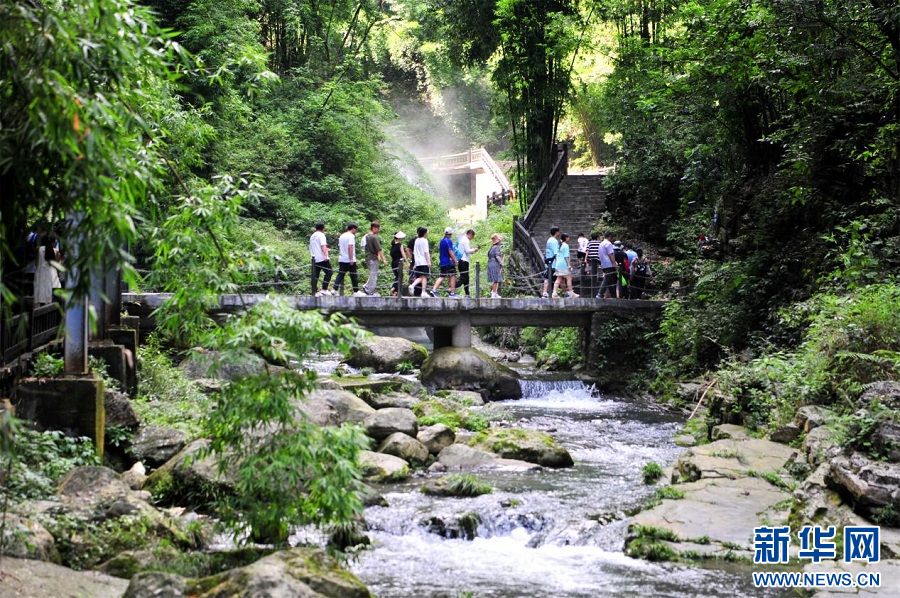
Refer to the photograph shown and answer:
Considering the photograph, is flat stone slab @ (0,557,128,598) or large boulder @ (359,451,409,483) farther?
large boulder @ (359,451,409,483)

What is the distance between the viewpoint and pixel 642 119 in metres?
26.3

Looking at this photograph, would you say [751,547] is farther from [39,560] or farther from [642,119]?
[642,119]

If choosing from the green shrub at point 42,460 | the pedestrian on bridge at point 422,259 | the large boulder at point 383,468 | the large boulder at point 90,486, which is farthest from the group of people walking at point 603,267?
the large boulder at point 90,486

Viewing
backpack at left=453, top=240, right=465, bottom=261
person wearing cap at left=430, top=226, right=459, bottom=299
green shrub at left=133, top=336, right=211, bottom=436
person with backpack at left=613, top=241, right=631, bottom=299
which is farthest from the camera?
person with backpack at left=613, top=241, right=631, bottom=299

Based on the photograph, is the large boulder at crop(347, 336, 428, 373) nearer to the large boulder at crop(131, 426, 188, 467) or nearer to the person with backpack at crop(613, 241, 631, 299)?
the person with backpack at crop(613, 241, 631, 299)

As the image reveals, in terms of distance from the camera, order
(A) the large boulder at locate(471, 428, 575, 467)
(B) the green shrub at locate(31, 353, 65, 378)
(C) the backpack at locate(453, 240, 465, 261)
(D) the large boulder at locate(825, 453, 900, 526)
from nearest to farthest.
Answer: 1. (D) the large boulder at locate(825, 453, 900, 526)
2. (B) the green shrub at locate(31, 353, 65, 378)
3. (A) the large boulder at locate(471, 428, 575, 467)
4. (C) the backpack at locate(453, 240, 465, 261)

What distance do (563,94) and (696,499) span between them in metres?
21.7

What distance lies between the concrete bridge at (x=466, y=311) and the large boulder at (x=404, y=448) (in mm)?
6900

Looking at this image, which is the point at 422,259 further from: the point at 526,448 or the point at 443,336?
the point at 526,448

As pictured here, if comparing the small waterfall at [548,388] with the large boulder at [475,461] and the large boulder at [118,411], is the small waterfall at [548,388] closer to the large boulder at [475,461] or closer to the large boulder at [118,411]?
the large boulder at [475,461]

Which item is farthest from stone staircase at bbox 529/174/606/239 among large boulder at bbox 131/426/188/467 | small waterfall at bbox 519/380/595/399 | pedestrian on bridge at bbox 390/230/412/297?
large boulder at bbox 131/426/188/467

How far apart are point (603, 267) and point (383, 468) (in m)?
12.1

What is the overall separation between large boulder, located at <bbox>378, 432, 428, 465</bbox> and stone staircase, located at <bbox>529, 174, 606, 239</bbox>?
1580 centimetres

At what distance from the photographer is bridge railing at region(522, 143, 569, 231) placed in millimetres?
28750
